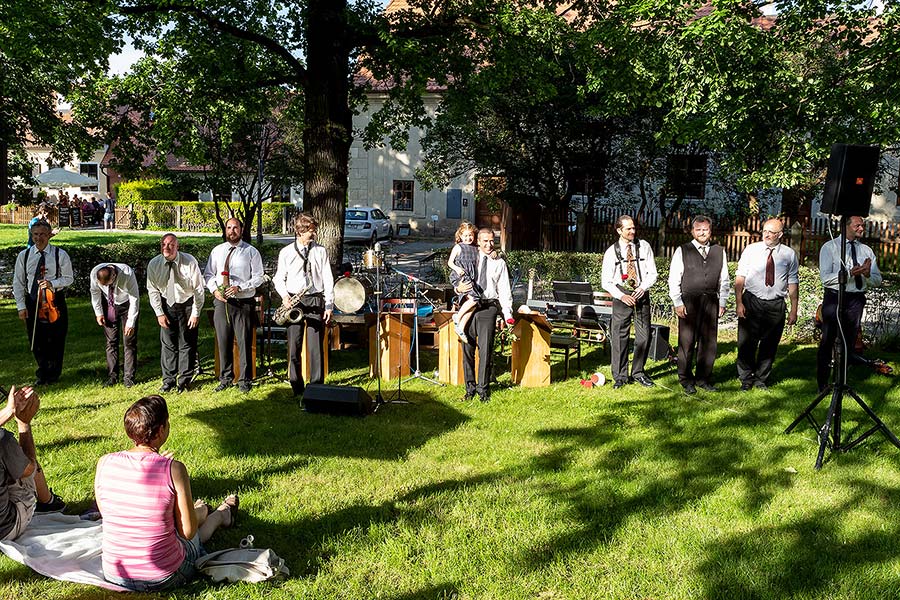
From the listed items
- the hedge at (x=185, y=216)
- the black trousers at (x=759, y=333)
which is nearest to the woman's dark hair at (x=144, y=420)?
the black trousers at (x=759, y=333)

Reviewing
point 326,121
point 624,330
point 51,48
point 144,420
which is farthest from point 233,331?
point 51,48

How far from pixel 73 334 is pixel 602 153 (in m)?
12.7

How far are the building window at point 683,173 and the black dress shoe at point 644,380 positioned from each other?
471 inches

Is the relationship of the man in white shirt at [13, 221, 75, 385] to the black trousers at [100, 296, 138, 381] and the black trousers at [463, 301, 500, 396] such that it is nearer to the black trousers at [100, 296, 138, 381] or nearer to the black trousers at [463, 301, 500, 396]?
the black trousers at [100, 296, 138, 381]

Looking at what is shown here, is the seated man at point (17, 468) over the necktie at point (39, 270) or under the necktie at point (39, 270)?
under

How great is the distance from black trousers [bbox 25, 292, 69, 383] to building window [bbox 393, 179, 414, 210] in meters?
26.1

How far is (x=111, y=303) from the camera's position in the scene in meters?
7.89

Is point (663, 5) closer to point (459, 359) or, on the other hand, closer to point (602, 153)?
point (459, 359)

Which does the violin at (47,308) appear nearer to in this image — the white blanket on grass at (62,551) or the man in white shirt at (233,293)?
the man in white shirt at (233,293)

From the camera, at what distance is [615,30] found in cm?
1116

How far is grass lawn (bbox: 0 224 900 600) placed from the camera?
162 inches

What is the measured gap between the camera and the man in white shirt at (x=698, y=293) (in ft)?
25.5

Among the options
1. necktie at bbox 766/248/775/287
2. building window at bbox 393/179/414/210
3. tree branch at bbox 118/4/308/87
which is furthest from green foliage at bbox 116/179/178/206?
necktie at bbox 766/248/775/287

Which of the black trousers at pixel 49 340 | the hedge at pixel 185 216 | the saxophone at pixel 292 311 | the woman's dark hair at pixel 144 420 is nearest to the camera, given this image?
the woman's dark hair at pixel 144 420
